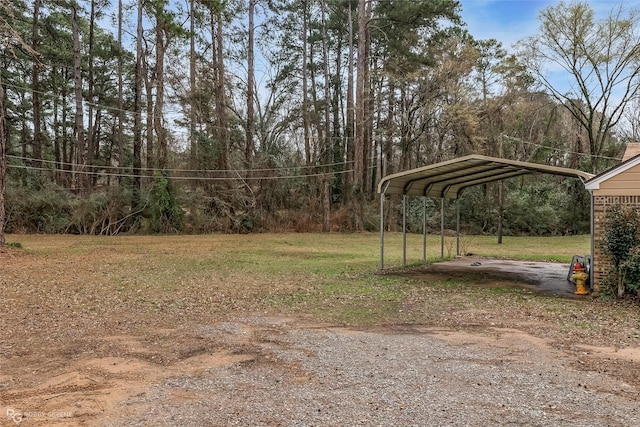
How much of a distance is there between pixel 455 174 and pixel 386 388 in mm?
7912

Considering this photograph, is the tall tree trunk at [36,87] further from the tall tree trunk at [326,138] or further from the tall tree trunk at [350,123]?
the tall tree trunk at [350,123]

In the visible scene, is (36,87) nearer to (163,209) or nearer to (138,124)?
(138,124)

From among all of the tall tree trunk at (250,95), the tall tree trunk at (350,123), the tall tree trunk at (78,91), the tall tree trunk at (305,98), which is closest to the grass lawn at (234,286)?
the tall tree trunk at (78,91)

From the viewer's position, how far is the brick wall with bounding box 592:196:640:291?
23.1 feet

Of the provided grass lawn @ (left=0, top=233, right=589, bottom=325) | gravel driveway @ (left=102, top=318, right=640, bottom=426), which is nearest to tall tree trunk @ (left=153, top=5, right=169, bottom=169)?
grass lawn @ (left=0, top=233, right=589, bottom=325)

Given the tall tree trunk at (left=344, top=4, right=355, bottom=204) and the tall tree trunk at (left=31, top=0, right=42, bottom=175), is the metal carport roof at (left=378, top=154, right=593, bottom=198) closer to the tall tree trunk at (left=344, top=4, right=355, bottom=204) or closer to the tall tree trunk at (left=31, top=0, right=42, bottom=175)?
the tall tree trunk at (left=344, top=4, right=355, bottom=204)

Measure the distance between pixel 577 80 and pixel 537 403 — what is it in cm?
2391

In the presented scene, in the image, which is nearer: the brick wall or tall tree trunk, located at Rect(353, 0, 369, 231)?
the brick wall

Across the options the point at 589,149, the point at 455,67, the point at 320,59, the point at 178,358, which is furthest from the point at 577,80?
the point at 178,358

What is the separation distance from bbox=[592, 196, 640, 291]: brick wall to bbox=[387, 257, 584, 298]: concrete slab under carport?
489mm

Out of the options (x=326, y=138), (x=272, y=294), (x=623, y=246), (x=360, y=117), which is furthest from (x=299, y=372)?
(x=326, y=138)

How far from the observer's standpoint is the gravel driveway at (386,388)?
2855 millimetres

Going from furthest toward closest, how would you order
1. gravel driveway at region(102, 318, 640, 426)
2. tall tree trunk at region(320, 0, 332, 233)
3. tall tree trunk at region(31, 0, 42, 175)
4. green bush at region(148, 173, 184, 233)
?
tall tree trunk at region(320, 0, 332, 233), tall tree trunk at region(31, 0, 42, 175), green bush at region(148, 173, 184, 233), gravel driveway at region(102, 318, 640, 426)

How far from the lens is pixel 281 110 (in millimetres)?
26391
